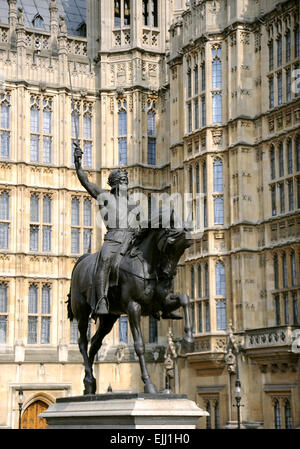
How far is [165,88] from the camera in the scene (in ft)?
120

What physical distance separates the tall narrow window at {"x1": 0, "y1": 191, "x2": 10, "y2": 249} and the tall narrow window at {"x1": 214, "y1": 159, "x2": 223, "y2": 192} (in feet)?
31.2

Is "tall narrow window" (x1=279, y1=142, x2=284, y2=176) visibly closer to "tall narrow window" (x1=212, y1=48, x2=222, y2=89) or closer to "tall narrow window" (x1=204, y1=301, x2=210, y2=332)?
"tall narrow window" (x1=212, y1=48, x2=222, y2=89)

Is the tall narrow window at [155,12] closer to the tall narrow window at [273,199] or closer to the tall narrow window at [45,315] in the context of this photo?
the tall narrow window at [273,199]

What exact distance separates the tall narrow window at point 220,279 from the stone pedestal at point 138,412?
18.7m

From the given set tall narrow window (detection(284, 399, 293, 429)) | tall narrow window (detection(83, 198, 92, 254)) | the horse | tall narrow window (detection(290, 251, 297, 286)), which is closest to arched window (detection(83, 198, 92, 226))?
tall narrow window (detection(83, 198, 92, 254))

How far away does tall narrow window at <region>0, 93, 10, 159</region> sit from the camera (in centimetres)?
3566

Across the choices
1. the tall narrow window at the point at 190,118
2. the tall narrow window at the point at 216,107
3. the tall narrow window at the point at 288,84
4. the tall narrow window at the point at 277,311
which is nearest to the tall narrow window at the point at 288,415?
the tall narrow window at the point at 277,311

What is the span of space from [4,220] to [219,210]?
968 cm

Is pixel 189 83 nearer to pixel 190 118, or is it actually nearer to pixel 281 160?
pixel 190 118

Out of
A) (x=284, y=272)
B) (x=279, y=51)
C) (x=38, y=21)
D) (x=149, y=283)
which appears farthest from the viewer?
(x=38, y=21)

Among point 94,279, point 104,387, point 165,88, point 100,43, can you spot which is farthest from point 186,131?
point 94,279

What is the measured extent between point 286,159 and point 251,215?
247cm

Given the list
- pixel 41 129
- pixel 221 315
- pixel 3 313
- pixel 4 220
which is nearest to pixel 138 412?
pixel 221 315

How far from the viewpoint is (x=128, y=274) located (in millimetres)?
11828
